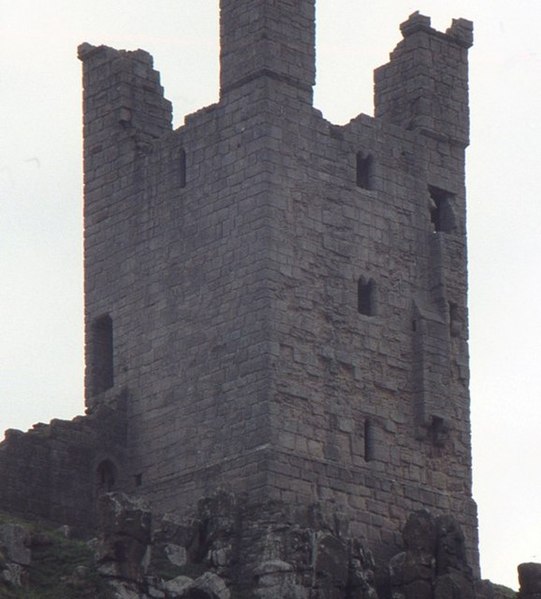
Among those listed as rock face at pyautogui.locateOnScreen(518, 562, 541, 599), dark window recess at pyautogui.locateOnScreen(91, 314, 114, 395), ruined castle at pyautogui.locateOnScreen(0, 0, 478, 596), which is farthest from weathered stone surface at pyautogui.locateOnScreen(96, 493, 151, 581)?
rock face at pyautogui.locateOnScreen(518, 562, 541, 599)

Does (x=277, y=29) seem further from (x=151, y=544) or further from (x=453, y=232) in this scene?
(x=151, y=544)

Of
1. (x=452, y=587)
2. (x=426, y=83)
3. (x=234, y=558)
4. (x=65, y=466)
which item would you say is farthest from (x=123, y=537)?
(x=426, y=83)

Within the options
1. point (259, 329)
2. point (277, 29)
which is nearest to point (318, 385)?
point (259, 329)

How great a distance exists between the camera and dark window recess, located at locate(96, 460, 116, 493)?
82.1m

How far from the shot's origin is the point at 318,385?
80.0m

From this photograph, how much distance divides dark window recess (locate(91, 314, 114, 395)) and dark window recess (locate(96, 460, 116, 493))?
2092 millimetres

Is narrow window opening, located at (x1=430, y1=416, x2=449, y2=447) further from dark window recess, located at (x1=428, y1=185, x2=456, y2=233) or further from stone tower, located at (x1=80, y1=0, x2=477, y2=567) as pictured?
dark window recess, located at (x1=428, y1=185, x2=456, y2=233)

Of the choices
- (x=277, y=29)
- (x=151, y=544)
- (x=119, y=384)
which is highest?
(x=277, y=29)

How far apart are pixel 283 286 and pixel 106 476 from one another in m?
5.38

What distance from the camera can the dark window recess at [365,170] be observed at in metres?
82.7

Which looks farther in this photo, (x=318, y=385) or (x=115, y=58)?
(x=115, y=58)

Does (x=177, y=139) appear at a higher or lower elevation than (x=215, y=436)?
higher

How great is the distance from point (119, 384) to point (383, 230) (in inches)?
229

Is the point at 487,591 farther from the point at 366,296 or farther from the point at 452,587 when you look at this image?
the point at 366,296
